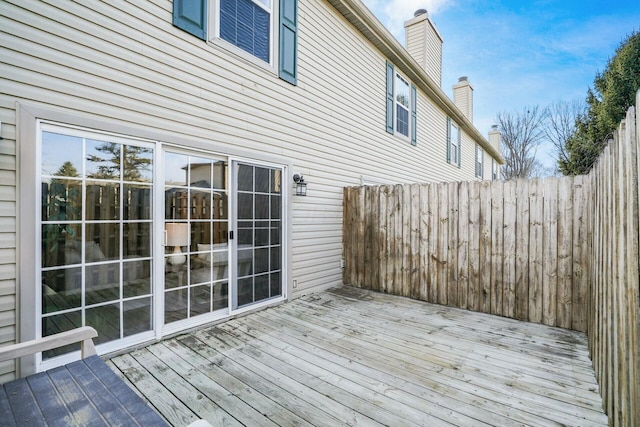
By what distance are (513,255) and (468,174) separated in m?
9.63

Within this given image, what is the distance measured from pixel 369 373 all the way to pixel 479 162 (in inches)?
543

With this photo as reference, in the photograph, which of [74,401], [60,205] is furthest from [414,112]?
[74,401]

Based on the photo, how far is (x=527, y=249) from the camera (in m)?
3.90

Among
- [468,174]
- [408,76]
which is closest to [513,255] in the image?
[408,76]

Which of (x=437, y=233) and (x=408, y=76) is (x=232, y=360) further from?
(x=408, y=76)

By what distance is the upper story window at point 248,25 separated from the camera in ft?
12.2

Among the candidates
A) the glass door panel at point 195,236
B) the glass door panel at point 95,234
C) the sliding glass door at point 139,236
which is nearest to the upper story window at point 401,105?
the sliding glass door at point 139,236

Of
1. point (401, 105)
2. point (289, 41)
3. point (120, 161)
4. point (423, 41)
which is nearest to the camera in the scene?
point (120, 161)

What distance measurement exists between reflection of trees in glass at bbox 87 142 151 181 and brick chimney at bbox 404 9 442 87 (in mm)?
8650

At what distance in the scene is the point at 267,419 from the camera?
199 centimetres

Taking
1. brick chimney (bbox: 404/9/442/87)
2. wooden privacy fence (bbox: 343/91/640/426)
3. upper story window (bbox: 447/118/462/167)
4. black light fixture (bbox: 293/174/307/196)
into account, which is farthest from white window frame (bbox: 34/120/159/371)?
upper story window (bbox: 447/118/462/167)

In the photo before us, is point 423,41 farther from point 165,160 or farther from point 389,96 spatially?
point 165,160

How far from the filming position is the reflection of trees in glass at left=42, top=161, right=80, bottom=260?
246 cm

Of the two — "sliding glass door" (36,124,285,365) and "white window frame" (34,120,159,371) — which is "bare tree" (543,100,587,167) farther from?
"white window frame" (34,120,159,371)
